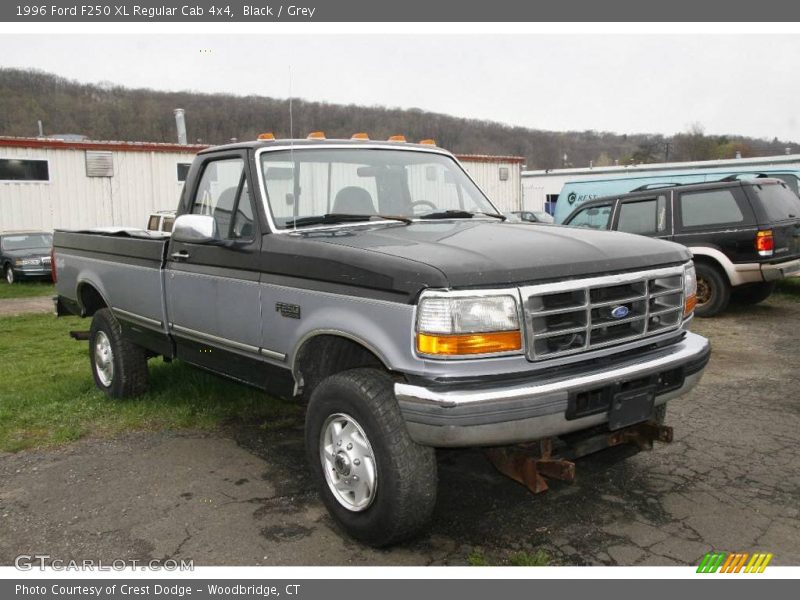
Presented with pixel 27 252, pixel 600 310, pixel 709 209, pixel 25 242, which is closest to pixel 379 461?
pixel 600 310

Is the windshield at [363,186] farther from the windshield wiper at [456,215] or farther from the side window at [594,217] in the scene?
the side window at [594,217]

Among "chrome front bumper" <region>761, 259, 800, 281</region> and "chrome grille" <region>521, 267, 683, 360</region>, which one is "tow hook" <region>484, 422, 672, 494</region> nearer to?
"chrome grille" <region>521, 267, 683, 360</region>

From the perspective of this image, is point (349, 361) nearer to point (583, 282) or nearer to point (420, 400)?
point (420, 400)

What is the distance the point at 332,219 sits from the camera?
4.23 metres

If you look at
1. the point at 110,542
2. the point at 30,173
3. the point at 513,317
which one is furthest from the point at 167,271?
the point at 30,173

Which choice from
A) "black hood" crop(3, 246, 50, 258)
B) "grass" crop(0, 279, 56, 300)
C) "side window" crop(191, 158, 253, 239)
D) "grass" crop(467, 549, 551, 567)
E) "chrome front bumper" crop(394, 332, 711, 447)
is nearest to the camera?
"chrome front bumper" crop(394, 332, 711, 447)

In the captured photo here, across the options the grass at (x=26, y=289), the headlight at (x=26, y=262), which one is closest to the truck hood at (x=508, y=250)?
the grass at (x=26, y=289)

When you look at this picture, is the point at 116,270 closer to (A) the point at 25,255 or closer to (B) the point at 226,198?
(B) the point at 226,198

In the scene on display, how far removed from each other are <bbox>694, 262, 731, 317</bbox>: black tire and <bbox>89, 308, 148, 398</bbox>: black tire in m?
7.39

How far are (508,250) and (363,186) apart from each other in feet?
4.83

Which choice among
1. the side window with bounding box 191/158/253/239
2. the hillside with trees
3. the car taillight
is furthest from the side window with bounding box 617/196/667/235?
the side window with bounding box 191/158/253/239

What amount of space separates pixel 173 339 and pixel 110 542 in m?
1.80

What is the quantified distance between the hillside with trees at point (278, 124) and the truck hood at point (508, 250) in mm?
1151

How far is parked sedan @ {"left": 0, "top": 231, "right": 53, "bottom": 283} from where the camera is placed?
18859 millimetres
